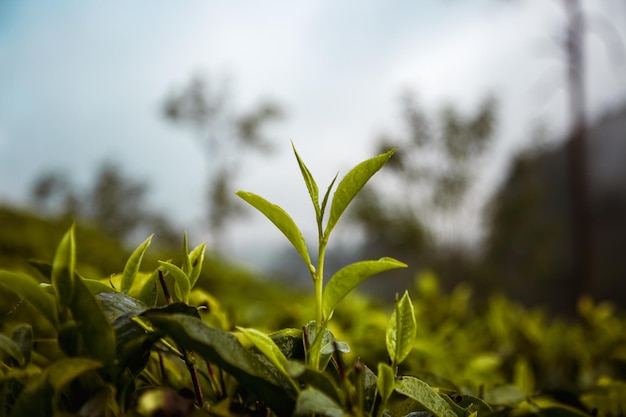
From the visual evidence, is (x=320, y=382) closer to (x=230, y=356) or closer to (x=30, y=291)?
(x=230, y=356)

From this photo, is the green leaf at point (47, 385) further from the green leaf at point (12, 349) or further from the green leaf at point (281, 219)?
the green leaf at point (281, 219)

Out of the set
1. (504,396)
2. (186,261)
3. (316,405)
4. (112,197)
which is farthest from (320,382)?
(112,197)

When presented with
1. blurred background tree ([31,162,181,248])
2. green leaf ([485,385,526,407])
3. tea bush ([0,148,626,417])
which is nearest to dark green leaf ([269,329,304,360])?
tea bush ([0,148,626,417])

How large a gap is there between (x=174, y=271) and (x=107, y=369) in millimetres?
85

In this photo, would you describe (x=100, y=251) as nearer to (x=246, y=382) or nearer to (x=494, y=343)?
(x=494, y=343)

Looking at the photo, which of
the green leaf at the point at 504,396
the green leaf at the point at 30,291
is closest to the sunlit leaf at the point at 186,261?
the green leaf at the point at 30,291

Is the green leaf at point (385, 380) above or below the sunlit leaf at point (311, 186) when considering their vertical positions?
below

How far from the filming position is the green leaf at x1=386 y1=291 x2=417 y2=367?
1.56 ft

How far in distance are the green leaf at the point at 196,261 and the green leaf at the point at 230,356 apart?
94mm

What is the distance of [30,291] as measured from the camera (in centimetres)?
40

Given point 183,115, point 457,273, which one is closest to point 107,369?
point 457,273

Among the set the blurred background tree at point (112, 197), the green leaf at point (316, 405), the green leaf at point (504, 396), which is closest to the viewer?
the green leaf at point (316, 405)

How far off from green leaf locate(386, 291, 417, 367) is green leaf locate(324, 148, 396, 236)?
3.7 inches

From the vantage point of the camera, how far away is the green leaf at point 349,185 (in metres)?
0.43
